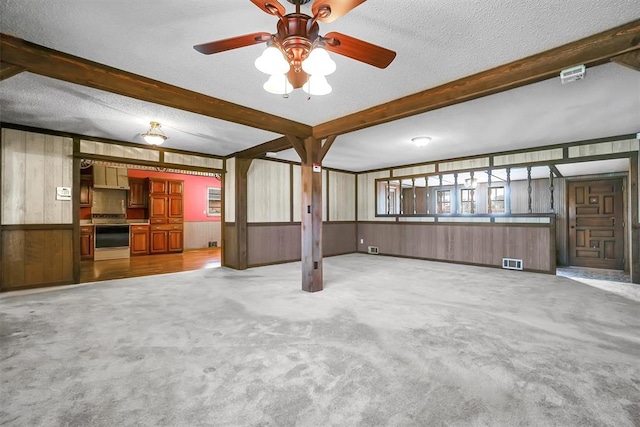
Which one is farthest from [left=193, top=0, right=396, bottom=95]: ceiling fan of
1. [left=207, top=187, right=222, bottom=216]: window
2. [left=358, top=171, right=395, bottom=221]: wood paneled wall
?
[left=207, top=187, right=222, bottom=216]: window

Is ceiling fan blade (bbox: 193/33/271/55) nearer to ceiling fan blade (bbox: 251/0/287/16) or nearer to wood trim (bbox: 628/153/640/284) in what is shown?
ceiling fan blade (bbox: 251/0/287/16)

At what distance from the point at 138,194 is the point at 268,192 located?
458cm

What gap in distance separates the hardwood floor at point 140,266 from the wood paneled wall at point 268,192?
157 centimetres

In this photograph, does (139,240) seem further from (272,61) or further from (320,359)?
(272,61)

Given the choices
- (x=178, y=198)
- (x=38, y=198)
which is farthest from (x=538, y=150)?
(x=178, y=198)

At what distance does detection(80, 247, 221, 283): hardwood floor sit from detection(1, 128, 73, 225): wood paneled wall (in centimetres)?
127

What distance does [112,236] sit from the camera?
7547 mm

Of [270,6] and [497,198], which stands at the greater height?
[270,6]

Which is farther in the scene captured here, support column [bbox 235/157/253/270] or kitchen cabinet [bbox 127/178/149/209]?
kitchen cabinet [bbox 127/178/149/209]

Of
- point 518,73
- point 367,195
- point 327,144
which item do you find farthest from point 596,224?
point 327,144

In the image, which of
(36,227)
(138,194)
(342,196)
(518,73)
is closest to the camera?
(518,73)

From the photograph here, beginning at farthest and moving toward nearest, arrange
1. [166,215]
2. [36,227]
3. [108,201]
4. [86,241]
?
[166,215]
[108,201]
[86,241]
[36,227]

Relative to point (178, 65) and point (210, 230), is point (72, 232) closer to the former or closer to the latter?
point (178, 65)

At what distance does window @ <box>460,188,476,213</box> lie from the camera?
903cm
